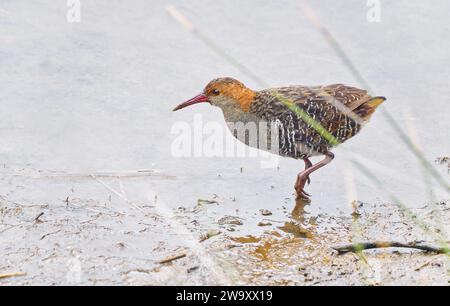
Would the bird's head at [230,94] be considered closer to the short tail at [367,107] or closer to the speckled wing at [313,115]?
the speckled wing at [313,115]

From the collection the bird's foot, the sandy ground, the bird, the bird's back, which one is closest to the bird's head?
the bird

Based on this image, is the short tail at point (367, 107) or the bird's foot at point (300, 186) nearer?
the bird's foot at point (300, 186)

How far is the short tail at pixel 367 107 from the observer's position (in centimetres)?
686

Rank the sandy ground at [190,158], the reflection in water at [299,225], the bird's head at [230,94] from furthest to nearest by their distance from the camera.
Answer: the bird's head at [230,94], the reflection in water at [299,225], the sandy ground at [190,158]

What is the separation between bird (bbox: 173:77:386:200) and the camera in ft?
21.8

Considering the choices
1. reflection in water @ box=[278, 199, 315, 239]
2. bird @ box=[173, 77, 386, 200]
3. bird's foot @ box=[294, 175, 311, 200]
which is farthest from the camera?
bird @ box=[173, 77, 386, 200]

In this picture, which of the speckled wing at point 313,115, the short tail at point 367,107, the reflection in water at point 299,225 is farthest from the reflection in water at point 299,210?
the short tail at point 367,107

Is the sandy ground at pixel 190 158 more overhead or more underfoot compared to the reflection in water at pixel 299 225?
more overhead

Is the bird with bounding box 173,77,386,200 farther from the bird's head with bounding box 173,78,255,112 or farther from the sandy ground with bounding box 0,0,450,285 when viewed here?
the sandy ground with bounding box 0,0,450,285

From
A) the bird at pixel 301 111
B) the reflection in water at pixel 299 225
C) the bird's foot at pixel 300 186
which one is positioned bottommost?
the reflection in water at pixel 299 225

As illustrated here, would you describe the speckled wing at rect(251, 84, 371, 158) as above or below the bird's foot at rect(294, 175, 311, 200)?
above

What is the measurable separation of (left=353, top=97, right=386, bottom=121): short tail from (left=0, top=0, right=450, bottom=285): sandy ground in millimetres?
376

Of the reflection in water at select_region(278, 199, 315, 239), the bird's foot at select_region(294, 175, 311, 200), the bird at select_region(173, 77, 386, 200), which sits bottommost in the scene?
the reflection in water at select_region(278, 199, 315, 239)

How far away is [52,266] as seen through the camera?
5.04 m
